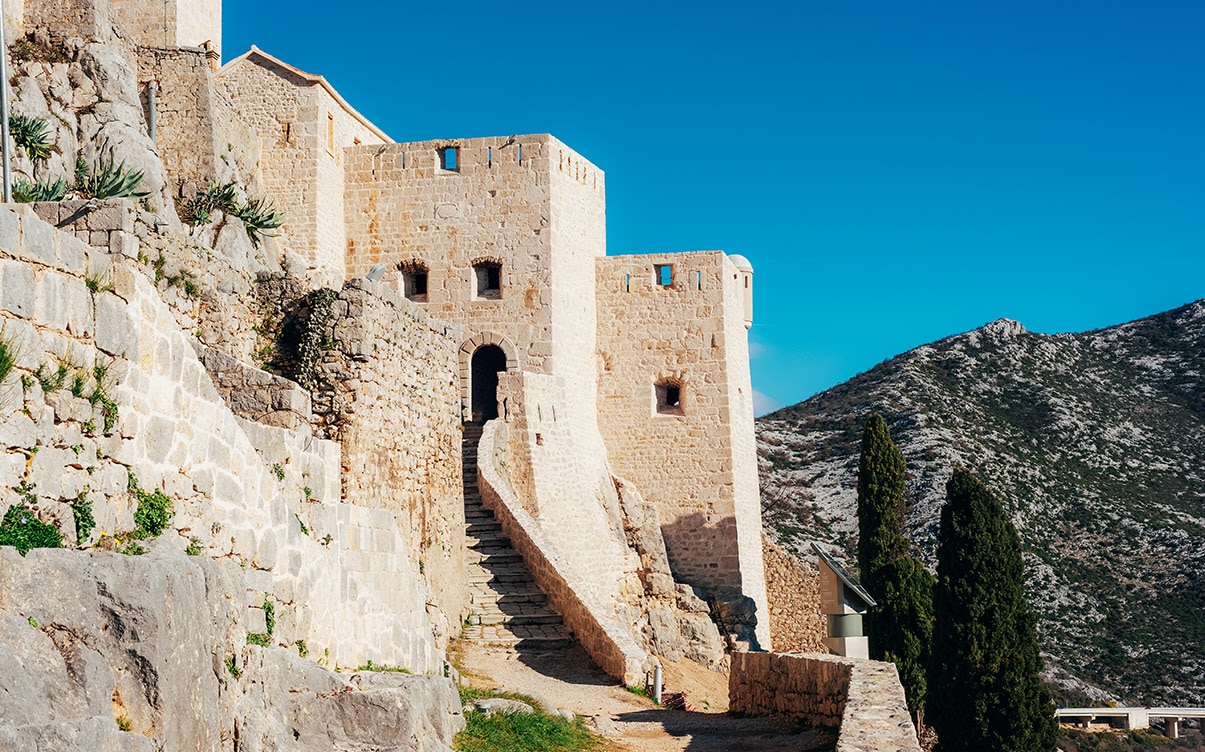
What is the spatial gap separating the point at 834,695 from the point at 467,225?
1797 centimetres

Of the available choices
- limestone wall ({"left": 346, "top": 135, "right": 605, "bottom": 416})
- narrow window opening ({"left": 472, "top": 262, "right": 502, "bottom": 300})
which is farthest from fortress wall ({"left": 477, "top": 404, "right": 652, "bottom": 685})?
narrow window opening ({"left": 472, "top": 262, "right": 502, "bottom": 300})

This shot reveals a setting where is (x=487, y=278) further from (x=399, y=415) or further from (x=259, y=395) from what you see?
(x=259, y=395)

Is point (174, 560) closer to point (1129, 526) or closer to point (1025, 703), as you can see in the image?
point (1025, 703)

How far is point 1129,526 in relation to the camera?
4516 cm

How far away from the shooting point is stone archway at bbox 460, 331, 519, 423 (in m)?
27.5

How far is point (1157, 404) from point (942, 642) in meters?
39.1

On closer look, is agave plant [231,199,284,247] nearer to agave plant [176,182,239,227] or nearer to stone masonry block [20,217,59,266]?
agave plant [176,182,239,227]

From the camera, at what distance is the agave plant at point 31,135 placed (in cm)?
2220

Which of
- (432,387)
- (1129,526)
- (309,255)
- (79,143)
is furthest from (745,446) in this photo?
(1129,526)

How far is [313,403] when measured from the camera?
1283 cm

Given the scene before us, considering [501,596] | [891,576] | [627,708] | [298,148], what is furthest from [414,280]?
[627,708]

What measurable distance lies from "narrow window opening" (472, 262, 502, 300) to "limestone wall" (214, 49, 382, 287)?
107 inches

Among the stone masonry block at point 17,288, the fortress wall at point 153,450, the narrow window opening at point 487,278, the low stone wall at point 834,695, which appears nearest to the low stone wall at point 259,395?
the fortress wall at point 153,450

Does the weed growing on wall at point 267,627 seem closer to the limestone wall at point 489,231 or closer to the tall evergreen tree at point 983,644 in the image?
the tall evergreen tree at point 983,644
